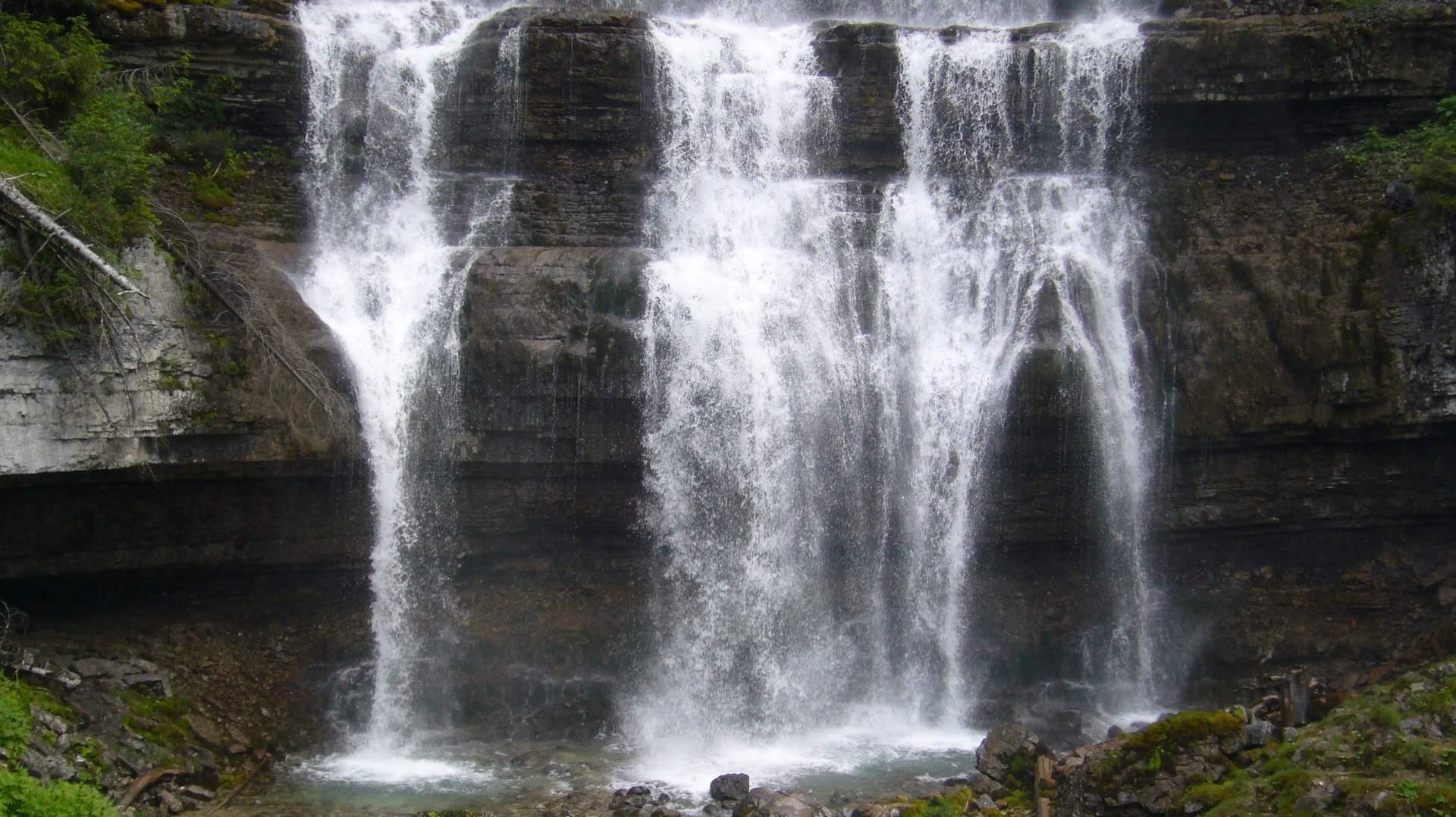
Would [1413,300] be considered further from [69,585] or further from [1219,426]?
[69,585]

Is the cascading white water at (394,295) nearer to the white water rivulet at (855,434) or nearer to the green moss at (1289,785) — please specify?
the white water rivulet at (855,434)

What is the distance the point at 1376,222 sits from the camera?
1825 cm

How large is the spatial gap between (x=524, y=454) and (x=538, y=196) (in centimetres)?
491

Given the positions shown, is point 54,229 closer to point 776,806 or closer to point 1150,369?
point 776,806

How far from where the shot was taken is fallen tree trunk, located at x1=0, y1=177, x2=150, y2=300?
43.7 feet

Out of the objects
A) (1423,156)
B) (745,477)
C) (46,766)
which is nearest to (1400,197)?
(1423,156)

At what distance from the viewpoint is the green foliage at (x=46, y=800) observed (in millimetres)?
10727

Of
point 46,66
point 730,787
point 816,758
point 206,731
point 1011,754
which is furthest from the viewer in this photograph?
point 816,758

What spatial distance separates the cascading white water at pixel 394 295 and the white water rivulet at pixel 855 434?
10.3ft

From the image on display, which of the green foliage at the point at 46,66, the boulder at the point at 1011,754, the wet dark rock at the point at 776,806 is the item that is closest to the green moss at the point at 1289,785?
the boulder at the point at 1011,754

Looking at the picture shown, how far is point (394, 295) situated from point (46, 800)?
28.8 feet

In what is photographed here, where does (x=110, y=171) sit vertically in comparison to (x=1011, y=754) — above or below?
above

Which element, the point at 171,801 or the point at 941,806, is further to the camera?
the point at 171,801

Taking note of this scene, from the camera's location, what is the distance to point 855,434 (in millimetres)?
17891
